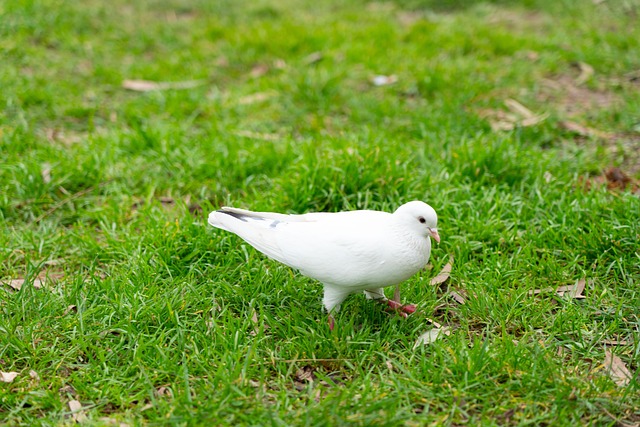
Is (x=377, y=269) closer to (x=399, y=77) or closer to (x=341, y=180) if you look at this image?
(x=341, y=180)

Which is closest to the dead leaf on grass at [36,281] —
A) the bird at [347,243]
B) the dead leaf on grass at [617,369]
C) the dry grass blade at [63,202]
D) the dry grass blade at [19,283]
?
the dry grass blade at [19,283]

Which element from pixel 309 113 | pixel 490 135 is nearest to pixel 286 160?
pixel 309 113

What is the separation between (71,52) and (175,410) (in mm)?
5135

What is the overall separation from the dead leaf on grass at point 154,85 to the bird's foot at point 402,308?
11.9 ft

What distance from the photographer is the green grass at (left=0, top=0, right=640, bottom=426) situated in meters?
2.86

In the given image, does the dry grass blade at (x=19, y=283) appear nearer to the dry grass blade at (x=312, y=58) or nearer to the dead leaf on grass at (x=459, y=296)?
the dead leaf on grass at (x=459, y=296)

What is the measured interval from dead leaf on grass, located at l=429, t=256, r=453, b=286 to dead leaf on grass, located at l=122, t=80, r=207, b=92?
3.44m

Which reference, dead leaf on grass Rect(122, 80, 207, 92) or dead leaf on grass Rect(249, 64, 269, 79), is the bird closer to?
dead leaf on grass Rect(122, 80, 207, 92)

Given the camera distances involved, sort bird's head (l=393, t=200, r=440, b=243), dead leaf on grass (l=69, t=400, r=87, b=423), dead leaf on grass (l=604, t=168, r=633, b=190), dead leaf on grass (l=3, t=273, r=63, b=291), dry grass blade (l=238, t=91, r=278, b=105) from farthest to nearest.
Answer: dry grass blade (l=238, t=91, r=278, b=105)
dead leaf on grass (l=604, t=168, r=633, b=190)
dead leaf on grass (l=3, t=273, r=63, b=291)
bird's head (l=393, t=200, r=440, b=243)
dead leaf on grass (l=69, t=400, r=87, b=423)

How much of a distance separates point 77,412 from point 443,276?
1947 millimetres

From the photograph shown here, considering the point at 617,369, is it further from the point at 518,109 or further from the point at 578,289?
the point at 518,109

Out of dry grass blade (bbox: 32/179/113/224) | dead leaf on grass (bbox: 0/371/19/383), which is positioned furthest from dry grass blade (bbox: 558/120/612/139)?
dead leaf on grass (bbox: 0/371/19/383)

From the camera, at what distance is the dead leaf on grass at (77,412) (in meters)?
2.76

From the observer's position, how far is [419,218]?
3102mm
